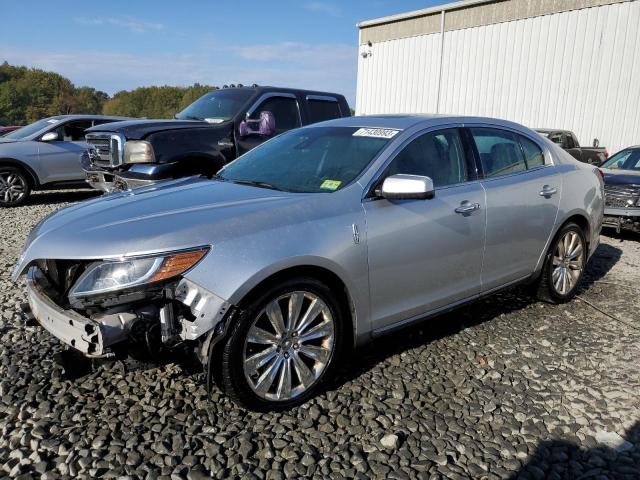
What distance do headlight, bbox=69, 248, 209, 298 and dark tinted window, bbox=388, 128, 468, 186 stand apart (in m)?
1.50

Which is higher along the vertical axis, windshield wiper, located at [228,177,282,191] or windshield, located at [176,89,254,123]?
windshield, located at [176,89,254,123]

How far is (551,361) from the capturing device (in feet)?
11.8

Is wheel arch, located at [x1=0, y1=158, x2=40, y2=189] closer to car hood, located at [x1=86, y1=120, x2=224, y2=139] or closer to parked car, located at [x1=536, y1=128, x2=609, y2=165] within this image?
car hood, located at [x1=86, y1=120, x2=224, y2=139]

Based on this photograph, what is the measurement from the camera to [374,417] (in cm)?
287

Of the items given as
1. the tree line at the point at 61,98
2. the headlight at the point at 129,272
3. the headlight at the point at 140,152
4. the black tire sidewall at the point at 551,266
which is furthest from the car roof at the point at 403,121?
the tree line at the point at 61,98

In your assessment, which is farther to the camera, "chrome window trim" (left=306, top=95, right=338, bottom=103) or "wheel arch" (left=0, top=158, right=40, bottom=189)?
"wheel arch" (left=0, top=158, right=40, bottom=189)

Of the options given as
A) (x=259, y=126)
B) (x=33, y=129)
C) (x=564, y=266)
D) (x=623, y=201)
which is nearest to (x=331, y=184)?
(x=564, y=266)

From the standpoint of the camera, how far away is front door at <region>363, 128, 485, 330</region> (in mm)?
3150

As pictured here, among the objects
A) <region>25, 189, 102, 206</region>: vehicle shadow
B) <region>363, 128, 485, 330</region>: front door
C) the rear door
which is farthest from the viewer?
<region>25, 189, 102, 206</region>: vehicle shadow

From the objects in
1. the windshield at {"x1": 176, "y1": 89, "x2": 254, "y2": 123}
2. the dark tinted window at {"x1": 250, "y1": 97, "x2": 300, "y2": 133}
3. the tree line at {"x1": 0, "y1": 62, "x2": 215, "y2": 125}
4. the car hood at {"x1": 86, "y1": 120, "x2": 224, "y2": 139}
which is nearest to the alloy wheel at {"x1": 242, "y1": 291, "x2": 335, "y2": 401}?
the car hood at {"x1": 86, "y1": 120, "x2": 224, "y2": 139}

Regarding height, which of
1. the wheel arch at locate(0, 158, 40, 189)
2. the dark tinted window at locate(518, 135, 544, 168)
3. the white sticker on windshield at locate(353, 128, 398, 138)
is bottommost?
the wheel arch at locate(0, 158, 40, 189)

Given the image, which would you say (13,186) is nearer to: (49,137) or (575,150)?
(49,137)

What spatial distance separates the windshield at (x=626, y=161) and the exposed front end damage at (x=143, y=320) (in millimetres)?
8848

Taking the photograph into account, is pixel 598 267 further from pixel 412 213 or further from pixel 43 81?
pixel 43 81
